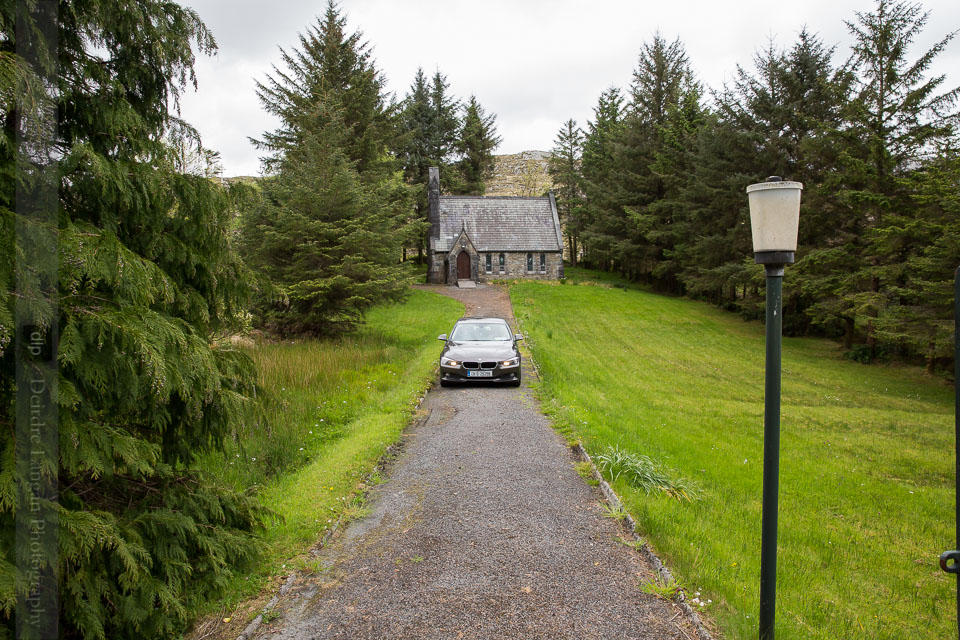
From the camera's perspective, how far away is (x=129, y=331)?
3.09 metres

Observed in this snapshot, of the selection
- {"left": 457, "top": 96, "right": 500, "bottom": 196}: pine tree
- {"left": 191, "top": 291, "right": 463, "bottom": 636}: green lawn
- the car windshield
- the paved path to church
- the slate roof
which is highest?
{"left": 457, "top": 96, "right": 500, "bottom": 196}: pine tree

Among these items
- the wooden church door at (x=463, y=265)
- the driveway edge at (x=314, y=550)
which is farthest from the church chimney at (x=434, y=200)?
the driveway edge at (x=314, y=550)

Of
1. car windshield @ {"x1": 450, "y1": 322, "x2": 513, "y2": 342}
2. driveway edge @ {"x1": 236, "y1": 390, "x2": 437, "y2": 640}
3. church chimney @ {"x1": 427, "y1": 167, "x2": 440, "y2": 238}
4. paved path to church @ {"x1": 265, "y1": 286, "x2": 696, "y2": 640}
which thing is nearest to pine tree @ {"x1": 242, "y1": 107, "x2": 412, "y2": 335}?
car windshield @ {"x1": 450, "y1": 322, "x2": 513, "y2": 342}

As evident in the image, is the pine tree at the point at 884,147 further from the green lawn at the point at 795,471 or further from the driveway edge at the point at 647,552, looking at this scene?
the driveway edge at the point at 647,552

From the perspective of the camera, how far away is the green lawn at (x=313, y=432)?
536 cm

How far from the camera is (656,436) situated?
10.3m

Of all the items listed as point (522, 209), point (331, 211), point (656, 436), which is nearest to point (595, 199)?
point (522, 209)

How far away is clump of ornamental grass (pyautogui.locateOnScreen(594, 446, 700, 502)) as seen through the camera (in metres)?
6.93

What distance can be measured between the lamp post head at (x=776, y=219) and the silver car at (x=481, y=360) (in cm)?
939

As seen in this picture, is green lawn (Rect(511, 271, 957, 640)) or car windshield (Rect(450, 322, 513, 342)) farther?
car windshield (Rect(450, 322, 513, 342))

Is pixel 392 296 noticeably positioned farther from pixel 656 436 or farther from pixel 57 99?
pixel 57 99

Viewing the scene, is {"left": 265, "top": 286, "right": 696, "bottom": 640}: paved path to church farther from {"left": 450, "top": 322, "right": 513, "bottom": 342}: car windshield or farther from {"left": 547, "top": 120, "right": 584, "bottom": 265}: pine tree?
{"left": 547, "top": 120, "right": 584, "bottom": 265}: pine tree

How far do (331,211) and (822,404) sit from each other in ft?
54.2

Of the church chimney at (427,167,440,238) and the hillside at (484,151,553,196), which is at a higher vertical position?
the hillside at (484,151,553,196)
